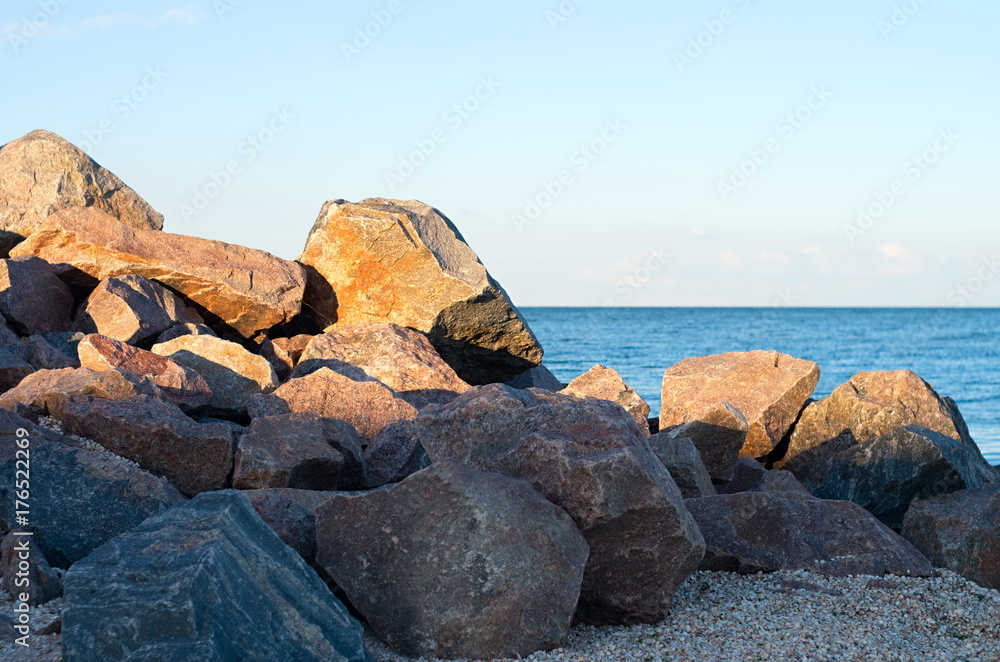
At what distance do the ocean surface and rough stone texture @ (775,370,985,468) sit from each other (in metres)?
9.24

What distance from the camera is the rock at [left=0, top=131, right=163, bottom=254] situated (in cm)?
1188

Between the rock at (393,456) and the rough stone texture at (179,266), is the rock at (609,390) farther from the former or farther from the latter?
the rough stone texture at (179,266)

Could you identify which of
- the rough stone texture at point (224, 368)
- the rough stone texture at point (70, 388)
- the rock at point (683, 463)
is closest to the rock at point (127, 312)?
the rough stone texture at point (224, 368)

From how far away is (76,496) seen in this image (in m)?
6.20

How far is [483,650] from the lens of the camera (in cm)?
518

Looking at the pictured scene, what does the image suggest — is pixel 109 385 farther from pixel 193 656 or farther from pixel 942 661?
pixel 942 661

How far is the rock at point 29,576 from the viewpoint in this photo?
5.43 m

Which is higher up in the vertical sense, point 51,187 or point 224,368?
point 51,187

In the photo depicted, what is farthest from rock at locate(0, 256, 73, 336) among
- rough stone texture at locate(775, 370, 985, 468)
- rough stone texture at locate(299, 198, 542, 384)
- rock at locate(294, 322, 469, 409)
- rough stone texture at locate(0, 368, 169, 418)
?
rough stone texture at locate(775, 370, 985, 468)

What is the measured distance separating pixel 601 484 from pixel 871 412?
5.90 m

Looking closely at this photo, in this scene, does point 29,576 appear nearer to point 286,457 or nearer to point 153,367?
point 286,457

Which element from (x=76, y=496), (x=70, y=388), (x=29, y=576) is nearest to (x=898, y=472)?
(x=76, y=496)

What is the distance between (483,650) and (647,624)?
1.27 m

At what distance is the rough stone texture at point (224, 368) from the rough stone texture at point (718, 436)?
4.41 m
